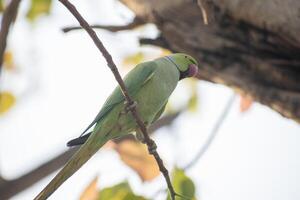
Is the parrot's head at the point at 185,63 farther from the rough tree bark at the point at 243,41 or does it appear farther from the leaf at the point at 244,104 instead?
the leaf at the point at 244,104

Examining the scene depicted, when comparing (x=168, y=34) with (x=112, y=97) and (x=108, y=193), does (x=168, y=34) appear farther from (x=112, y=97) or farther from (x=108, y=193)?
(x=108, y=193)

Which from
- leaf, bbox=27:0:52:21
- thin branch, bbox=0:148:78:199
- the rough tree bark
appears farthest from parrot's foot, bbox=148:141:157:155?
leaf, bbox=27:0:52:21

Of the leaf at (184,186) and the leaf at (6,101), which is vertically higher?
the leaf at (184,186)

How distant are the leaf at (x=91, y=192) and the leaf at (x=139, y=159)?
354mm

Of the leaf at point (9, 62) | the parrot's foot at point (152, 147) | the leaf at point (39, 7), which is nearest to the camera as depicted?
the parrot's foot at point (152, 147)

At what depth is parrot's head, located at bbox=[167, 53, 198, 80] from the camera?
10.8 feet

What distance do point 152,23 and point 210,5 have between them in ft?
1.26

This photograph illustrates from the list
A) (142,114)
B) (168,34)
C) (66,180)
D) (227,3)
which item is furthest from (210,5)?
(66,180)

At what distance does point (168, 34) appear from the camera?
129 inches

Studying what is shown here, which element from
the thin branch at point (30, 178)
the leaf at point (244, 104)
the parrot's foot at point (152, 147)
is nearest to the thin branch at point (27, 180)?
the thin branch at point (30, 178)

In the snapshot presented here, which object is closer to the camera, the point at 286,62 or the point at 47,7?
the point at 286,62

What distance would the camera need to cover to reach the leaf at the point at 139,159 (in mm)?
3256

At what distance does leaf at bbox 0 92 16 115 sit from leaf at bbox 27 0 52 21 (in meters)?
0.59

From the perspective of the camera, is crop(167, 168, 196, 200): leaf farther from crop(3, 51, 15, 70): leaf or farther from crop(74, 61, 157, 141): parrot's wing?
crop(3, 51, 15, 70): leaf
